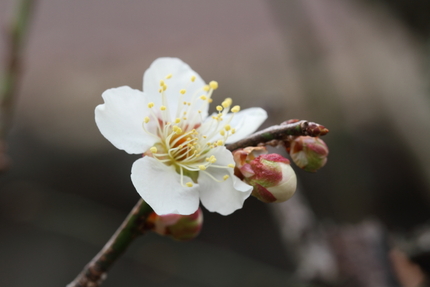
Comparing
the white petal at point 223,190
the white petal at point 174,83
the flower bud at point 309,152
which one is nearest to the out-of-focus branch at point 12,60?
the white petal at point 174,83

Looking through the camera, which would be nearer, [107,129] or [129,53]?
[107,129]

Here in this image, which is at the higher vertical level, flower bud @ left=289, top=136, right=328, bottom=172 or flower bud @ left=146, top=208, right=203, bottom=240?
flower bud @ left=289, top=136, right=328, bottom=172

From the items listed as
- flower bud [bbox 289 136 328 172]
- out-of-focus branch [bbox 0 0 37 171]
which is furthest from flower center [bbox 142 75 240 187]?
out-of-focus branch [bbox 0 0 37 171]

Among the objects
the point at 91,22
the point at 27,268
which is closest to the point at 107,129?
the point at 27,268

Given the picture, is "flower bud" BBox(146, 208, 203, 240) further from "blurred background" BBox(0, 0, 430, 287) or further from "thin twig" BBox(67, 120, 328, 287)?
"blurred background" BBox(0, 0, 430, 287)

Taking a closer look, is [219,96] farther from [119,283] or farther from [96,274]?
[96,274]

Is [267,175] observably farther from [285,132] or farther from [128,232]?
[128,232]
